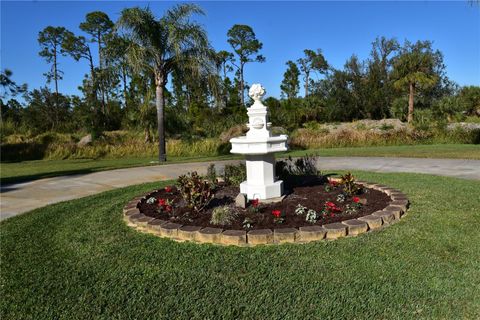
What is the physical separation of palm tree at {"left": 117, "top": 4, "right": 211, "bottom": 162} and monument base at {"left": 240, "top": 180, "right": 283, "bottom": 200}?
829 centimetres

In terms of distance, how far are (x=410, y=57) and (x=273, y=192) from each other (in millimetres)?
23672

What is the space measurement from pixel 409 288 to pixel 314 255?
836 mm

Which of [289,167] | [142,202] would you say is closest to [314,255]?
[142,202]

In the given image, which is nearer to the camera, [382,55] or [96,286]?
[96,286]

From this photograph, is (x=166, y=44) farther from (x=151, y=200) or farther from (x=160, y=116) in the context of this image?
(x=151, y=200)

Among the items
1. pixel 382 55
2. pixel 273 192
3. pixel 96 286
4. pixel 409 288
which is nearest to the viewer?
pixel 409 288

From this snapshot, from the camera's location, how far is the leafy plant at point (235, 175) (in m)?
6.08

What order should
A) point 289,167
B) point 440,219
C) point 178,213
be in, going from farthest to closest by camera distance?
point 289,167, point 178,213, point 440,219

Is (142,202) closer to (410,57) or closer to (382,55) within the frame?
(410,57)

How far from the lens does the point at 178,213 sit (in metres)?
4.50

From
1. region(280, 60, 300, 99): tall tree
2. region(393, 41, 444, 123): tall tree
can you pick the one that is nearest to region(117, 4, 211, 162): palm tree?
region(393, 41, 444, 123): tall tree

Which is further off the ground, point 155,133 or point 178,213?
point 155,133

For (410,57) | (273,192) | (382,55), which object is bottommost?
(273,192)

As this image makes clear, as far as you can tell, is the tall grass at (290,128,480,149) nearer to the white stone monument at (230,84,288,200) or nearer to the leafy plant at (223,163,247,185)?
the leafy plant at (223,163,247,185)
